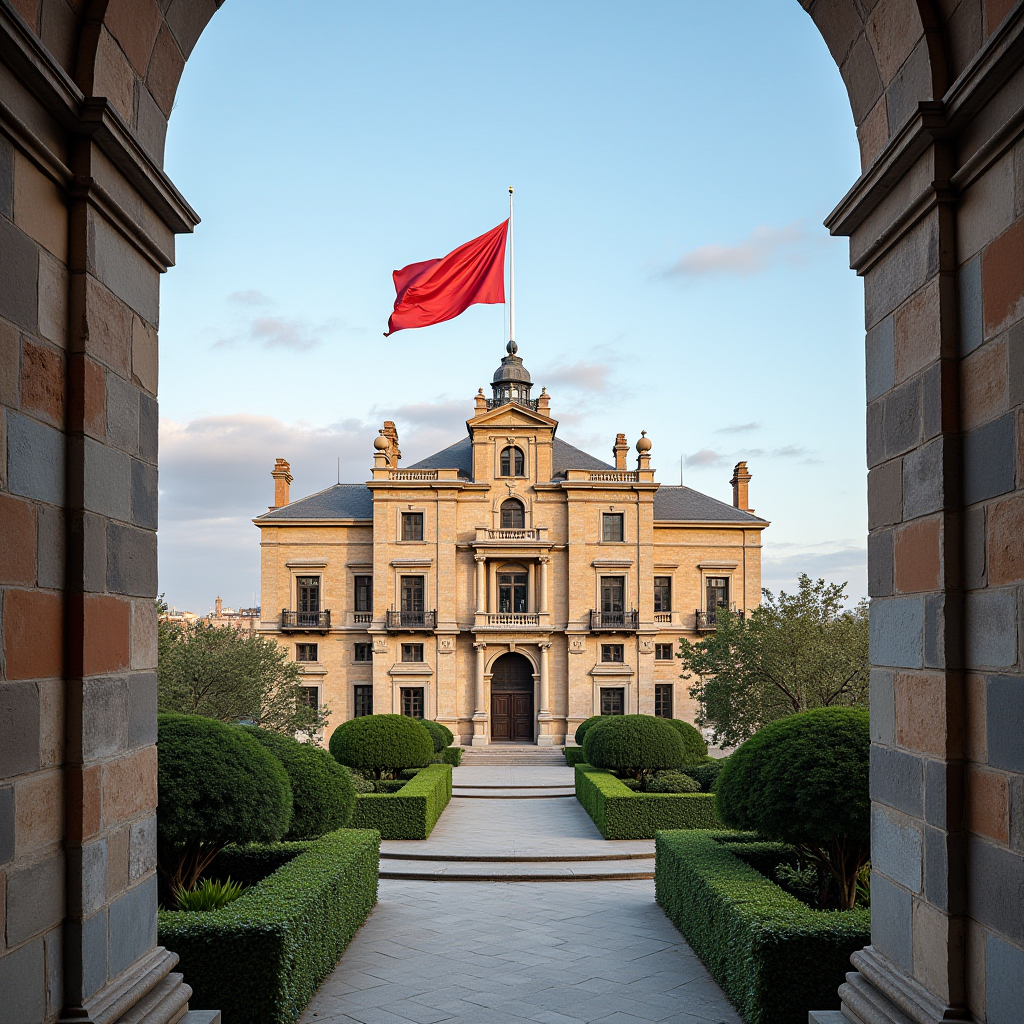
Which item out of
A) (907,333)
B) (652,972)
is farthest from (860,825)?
(907,333)

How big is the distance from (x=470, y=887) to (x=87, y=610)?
10.1 meters

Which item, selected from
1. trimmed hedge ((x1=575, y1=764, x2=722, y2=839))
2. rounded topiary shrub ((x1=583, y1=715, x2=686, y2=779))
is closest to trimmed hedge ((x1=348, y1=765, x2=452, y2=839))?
trimmed hedge ((x1=575, y1=764, x2=722, y2=839))

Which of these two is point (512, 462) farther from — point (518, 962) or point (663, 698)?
point (518, 962)

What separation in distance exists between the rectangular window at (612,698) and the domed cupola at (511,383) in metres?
13.3

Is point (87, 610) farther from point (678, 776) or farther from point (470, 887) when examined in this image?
point (678, 776)

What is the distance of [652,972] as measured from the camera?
8.84m

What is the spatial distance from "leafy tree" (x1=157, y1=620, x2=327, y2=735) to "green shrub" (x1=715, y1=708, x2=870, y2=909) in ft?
50.1

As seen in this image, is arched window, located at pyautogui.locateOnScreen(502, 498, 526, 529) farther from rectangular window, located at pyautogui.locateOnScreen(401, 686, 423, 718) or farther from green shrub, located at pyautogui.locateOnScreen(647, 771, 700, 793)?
green shrub, located at pyautogui.locateOnScreen(647, 771, 700, 793)

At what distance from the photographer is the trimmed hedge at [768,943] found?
682 centimetres

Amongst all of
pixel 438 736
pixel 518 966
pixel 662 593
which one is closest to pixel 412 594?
pixel 662 593

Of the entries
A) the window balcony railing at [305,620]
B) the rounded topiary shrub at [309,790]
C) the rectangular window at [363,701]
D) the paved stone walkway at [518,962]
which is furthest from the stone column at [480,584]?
the rounded topiary shrub at [309,790]

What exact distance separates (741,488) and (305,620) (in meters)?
20.6

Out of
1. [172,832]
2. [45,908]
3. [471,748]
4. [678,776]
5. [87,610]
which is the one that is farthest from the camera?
[471,748]

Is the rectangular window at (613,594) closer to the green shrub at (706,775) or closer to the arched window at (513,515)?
the arched window at (513,515)
